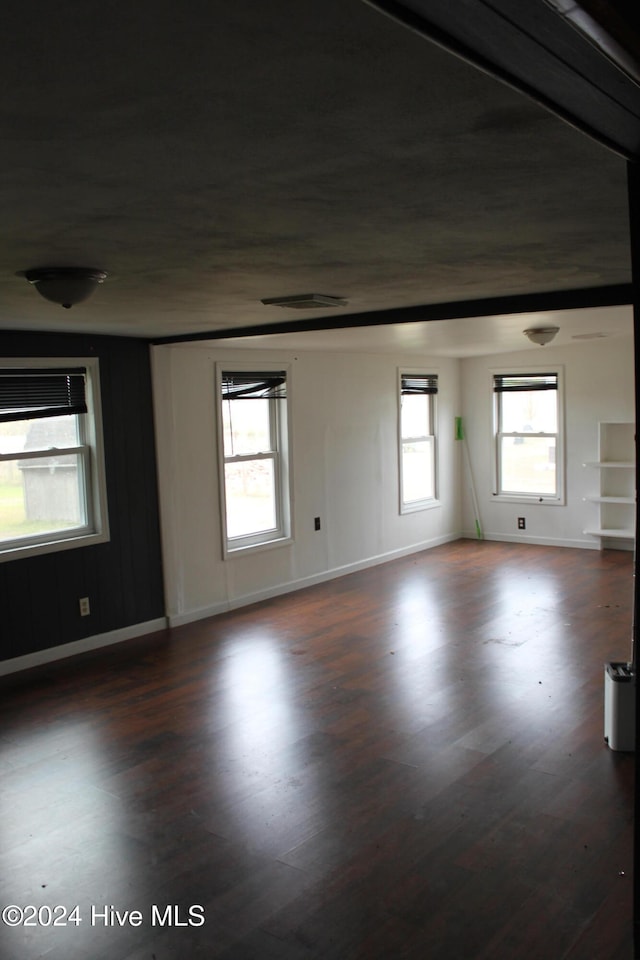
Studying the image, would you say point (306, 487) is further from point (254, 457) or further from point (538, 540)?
point (538, 540)

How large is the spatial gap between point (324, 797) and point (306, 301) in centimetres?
231

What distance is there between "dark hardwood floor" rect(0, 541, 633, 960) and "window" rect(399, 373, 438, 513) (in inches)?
120

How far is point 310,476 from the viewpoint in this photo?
24.6ft

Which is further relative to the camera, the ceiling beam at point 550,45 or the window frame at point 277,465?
the window frame at point 277,465

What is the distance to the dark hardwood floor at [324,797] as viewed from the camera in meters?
2.69

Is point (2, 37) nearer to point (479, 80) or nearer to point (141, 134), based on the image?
point (141, 134)

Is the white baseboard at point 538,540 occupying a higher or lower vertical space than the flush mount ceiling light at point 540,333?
lower

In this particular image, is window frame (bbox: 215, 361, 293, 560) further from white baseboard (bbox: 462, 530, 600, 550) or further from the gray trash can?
the gray trash can

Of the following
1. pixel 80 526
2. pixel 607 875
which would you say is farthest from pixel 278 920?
pixel 80 526

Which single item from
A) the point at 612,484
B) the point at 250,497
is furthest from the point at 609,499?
the point at 250,497

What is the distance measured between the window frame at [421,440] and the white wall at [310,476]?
7 centimetres

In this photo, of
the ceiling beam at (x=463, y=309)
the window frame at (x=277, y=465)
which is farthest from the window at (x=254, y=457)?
the ceiling beam at (x=463, y=309)

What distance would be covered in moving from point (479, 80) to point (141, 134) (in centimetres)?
63

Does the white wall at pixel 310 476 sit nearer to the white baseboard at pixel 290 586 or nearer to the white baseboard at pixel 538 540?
the white baseboard at pixel 290 586
